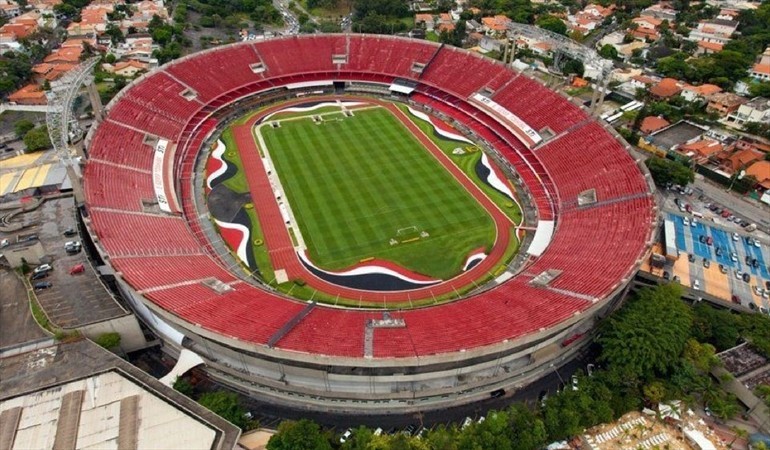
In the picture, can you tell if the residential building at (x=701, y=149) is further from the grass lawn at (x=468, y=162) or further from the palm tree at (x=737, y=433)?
the palm tree at (x=737, y=433)

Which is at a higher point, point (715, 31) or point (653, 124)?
point (715, 31)

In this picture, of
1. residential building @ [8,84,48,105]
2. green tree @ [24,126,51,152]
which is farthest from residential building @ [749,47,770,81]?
residential building @ [8,84,48,105]

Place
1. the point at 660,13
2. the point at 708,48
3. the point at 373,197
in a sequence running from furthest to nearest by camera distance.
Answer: the point at 660,13, the point at 708,48, the point at 373,197

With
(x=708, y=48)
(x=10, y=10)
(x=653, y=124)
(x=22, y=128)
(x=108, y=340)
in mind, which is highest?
(x=708, y=48)

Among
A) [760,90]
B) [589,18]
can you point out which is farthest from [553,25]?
[760,90]

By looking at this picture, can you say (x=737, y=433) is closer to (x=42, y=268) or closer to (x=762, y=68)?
(x=42, y=268)

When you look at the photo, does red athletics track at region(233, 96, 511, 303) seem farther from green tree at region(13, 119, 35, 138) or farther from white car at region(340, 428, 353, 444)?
green tree at region(13, 119, 35, 138)

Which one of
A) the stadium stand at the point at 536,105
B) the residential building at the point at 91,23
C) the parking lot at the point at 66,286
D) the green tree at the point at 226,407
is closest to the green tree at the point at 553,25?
the stadium stand at the point at 536,105

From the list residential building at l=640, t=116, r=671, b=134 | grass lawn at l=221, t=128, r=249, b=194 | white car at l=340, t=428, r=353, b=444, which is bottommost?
white car at l=340, t=428, r=353, b=444
